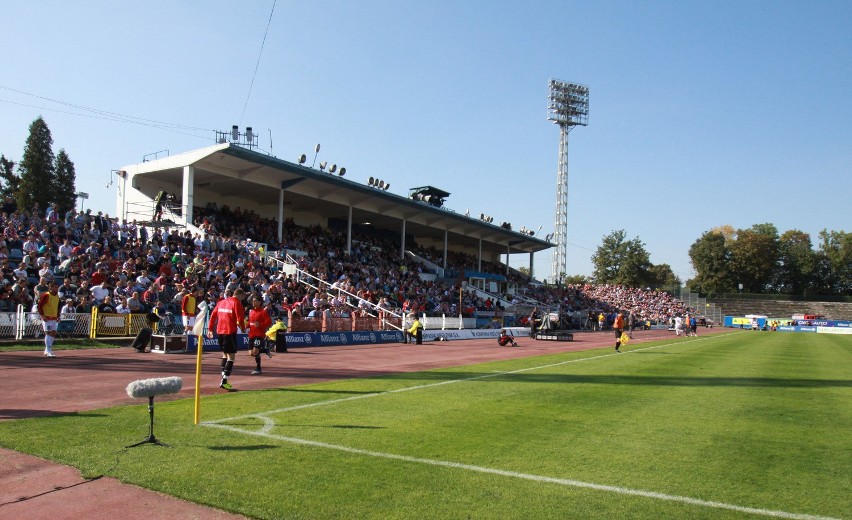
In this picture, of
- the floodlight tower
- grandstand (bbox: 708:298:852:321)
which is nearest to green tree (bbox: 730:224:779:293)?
grandstand (bbox: 708:298:852:321)

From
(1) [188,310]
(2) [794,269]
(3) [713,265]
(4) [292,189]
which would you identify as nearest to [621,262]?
(3) [713,265]

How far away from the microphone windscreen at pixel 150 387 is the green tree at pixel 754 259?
111392mm

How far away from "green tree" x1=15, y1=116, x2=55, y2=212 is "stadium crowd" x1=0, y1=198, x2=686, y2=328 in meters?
38.5

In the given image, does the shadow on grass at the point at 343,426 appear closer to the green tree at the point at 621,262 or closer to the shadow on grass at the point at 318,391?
the shadow on grass at the point at 318,391

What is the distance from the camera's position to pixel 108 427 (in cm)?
735

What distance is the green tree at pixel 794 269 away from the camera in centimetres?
10500

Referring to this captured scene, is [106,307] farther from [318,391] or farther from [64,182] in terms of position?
[64,182]

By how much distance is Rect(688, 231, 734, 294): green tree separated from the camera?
333 ft

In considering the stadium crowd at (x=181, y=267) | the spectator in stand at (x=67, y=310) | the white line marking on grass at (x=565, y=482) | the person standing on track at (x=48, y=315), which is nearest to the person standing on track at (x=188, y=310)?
the stadium crowd at (x=181, y=267)

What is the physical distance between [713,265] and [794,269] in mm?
17708

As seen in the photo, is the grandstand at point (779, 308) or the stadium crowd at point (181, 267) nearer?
the stadium crowd at point (181, 267)

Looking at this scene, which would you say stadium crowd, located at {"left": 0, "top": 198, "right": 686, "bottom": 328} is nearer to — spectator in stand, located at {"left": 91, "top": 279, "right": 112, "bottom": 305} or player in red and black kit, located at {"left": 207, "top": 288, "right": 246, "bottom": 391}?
spectator in stand, located at {"left": 91, "top": 279, "right": 112, "bottom": 305}

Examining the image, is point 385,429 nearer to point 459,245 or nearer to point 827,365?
point 827,365

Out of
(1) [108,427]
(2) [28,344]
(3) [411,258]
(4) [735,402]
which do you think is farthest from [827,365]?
(3) [411,258]
